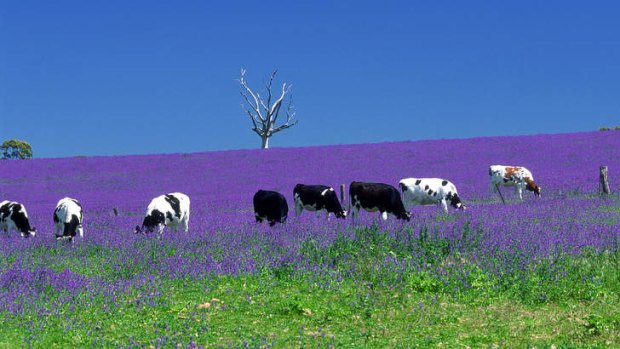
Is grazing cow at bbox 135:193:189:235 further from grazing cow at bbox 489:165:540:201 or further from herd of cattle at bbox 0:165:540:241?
grazing cow at bbox 489:165:540:201

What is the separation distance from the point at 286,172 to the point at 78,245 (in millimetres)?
24201

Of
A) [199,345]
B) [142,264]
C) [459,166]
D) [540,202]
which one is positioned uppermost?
[459,166]

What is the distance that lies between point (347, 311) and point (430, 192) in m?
14.1

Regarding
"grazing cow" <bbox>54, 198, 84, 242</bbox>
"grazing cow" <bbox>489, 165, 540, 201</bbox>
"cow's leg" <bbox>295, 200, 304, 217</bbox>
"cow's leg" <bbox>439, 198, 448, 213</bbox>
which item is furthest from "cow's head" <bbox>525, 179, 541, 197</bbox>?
"grazing cow" <bbox>54, 198, 84, 242</bbox>

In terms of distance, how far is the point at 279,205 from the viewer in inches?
672

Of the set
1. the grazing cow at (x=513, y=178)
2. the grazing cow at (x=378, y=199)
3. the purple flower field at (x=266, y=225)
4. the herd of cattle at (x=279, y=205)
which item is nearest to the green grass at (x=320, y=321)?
the purple flower field at (x=266, y=225)

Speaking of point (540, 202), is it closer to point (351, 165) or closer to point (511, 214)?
point (511, 214)

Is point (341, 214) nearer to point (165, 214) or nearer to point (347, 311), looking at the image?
point (165, 214)

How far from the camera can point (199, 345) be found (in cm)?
645

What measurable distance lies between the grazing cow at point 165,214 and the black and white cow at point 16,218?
373cm

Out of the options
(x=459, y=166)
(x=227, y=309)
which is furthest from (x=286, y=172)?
(x=227, y=309)

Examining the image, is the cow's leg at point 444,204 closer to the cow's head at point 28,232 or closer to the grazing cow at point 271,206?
the grazing cow at point 271,206

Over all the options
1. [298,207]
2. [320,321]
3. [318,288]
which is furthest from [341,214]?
[320,321]

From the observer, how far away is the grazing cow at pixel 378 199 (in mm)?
17891
